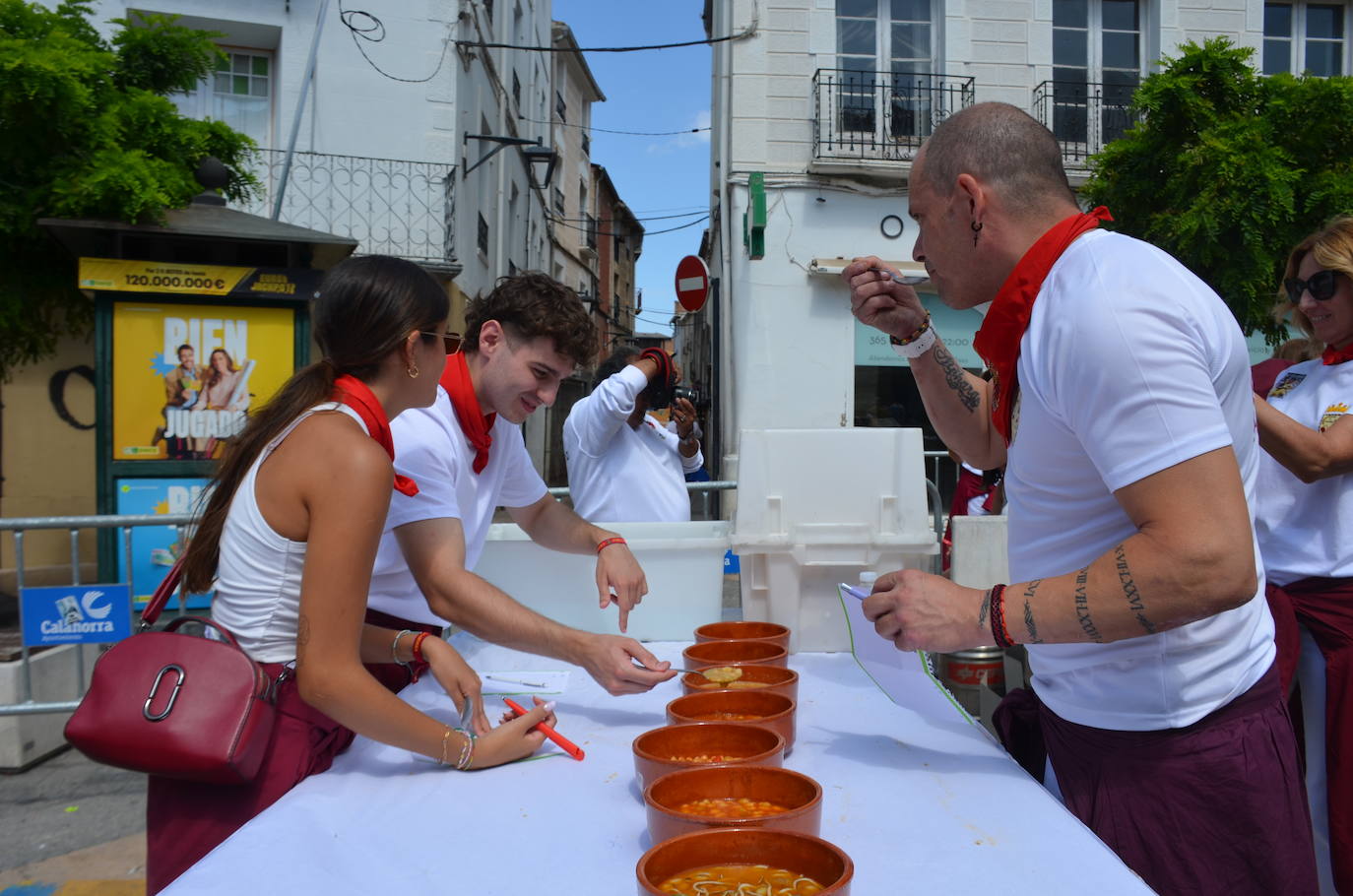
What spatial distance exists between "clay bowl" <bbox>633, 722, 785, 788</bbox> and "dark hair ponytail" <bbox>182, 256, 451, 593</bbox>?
0.85 m

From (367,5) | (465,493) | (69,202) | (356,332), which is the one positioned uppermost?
(367,5)

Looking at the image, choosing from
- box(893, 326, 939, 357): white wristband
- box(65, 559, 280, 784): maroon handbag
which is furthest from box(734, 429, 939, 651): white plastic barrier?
box(65, 559, 280, 784): maroon handbag

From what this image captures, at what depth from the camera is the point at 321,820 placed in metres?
1.34

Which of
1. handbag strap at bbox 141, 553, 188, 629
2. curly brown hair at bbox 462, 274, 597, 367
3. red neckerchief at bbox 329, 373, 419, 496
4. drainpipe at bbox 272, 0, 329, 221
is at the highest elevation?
drainpipe at bbox 272, 0, 329, 221

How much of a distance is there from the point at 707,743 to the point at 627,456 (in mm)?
2702

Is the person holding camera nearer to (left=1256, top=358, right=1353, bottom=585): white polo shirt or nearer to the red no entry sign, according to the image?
(left=1256, top=358, right=1353, bottom=585): white polo shirt

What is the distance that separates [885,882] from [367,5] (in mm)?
11313

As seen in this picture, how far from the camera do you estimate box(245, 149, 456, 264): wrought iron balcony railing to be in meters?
9.77

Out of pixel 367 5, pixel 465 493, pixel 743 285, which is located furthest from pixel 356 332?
pixel 367 5

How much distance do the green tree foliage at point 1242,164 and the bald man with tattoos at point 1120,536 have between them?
21.8 ft

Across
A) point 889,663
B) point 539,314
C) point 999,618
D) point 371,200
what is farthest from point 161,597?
point 371,200

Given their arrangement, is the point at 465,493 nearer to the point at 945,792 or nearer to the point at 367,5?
the point at 945,792

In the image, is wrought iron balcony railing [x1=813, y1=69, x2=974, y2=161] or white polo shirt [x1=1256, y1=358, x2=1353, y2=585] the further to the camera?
wrought iron balcony railing [x1=813, y1=69, x2=974, y2=161]

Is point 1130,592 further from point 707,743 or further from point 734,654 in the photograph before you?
point 734,654
